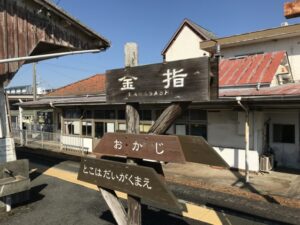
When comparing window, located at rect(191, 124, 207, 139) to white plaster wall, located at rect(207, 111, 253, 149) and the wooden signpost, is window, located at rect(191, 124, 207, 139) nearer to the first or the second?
white plaster wall, located at rect(207, 111, 253, 149)

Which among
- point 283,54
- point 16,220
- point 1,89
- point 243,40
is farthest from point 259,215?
point 243,40

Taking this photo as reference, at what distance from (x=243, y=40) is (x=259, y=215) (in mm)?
14609

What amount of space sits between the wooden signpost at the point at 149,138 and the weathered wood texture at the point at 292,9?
1019 millimetres

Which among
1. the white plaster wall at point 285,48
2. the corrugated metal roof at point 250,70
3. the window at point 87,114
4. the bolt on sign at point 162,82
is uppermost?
the white plaster wall at point 285,48

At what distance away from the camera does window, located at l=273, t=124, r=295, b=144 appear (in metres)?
13.8

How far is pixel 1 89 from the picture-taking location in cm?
880

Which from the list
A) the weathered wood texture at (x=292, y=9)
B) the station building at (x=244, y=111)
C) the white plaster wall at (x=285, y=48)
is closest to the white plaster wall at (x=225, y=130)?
the station building at (x=244, y=111)

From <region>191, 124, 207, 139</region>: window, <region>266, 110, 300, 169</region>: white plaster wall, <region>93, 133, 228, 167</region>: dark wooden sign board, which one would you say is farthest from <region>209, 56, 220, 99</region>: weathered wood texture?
<region>266, 110, 300, 169</region>: white plaster wall

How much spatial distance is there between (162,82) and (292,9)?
192cm

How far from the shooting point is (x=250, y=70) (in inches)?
621

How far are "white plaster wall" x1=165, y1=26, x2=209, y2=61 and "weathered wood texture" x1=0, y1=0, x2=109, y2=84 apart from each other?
60.9ft

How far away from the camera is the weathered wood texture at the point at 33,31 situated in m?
8.62

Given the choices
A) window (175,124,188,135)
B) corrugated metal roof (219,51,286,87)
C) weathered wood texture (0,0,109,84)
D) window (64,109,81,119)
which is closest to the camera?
weathered wood texture (0,0,109,84)

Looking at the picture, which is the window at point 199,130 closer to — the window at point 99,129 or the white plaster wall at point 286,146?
the white plaster wall at point 286,146
